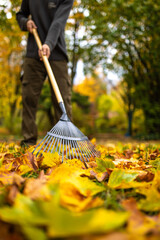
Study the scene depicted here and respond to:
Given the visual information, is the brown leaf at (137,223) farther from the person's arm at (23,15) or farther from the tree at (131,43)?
the tree at (131,43)

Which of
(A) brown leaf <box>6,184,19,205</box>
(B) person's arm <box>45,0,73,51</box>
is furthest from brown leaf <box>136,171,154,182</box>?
(B) person's arm <box>45,0,73,51</box>

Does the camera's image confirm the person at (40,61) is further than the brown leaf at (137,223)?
Yes

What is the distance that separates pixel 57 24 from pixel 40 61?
447 millimetres

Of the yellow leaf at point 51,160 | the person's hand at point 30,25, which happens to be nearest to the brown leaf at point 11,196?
the yellow leaf at point 51,160

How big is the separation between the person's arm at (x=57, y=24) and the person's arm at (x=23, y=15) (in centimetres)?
40

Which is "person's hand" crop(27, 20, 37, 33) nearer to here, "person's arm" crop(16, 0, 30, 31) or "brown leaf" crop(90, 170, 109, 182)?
"person's arm" crop(16, 0, 30, 31)

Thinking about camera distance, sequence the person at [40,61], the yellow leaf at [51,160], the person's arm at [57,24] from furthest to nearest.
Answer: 1. the person at [40,61]
2. the person's arm at [57,24]
3. the yellow leaf at [51,160]

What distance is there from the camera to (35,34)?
2461 millimetres

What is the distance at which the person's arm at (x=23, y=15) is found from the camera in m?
2.59

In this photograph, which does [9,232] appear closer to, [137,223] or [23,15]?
[137,223]

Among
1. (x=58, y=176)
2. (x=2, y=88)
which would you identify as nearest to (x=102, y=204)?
(x=58, y=176)

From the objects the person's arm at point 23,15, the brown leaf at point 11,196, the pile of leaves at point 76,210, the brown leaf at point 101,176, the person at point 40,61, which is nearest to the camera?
the pile of leaves at point 76,210

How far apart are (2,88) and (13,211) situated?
1053 cm

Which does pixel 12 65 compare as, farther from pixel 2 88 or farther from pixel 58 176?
pixel 58 176
